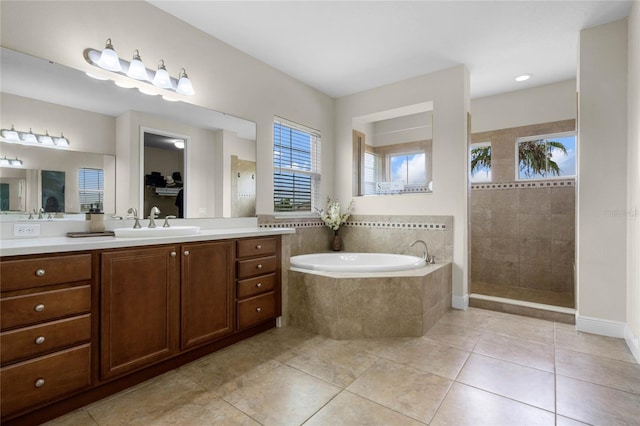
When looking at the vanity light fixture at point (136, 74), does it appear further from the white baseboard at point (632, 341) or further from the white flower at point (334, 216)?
the white baseboard at point (632, 341)

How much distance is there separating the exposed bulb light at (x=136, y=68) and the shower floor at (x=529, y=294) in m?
4.13

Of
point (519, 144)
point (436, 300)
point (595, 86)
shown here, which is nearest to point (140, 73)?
point (436, 300)

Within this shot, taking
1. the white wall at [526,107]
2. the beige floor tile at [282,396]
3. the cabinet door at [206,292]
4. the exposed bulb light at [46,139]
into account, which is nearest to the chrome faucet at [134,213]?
the cabinet door at [206,292]

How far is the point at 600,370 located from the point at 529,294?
1.89 meters

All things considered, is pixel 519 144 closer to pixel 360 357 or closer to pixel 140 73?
pixel 360 357

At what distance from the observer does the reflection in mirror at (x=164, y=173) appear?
2.37 meters

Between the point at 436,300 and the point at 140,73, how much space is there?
10.2ft

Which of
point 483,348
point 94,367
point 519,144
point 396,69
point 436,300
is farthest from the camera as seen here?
point 519,144

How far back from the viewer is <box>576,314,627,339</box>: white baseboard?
2.53m

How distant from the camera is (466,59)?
3152mm

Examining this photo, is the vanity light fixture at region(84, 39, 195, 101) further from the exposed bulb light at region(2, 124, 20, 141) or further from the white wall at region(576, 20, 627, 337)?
the white wall at region(576, 20, 627, 337)

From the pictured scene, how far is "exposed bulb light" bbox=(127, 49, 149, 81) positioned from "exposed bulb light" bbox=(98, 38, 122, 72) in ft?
0.27

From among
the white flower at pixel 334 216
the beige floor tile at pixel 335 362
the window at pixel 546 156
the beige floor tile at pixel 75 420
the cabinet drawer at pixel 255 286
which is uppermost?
the window at pixel 546 156

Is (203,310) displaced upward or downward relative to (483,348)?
upward
